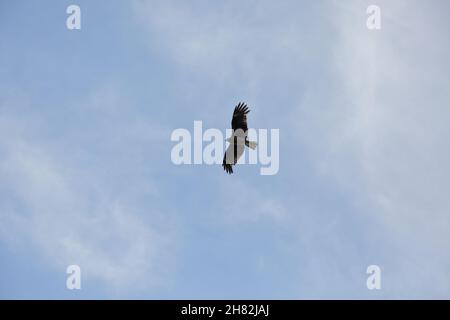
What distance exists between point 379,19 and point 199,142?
12.9m

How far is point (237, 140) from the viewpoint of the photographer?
1802 inches

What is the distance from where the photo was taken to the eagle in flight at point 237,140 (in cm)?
4494

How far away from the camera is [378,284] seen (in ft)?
152

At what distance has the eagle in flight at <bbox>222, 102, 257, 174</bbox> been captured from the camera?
4494cm
